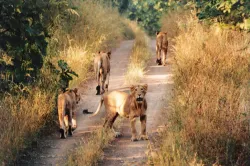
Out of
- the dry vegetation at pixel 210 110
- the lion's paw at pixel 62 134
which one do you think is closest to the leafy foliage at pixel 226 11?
the dry vegetation at pixel 210 110

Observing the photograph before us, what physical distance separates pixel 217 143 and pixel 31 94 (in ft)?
12.8

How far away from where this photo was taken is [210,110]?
21.8 feet

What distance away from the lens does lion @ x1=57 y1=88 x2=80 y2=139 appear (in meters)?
8.11

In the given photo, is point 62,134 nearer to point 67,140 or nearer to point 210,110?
point 67,140

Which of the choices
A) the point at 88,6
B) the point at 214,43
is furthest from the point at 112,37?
the point at 214,43

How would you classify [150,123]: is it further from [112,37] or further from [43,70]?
[112,37]

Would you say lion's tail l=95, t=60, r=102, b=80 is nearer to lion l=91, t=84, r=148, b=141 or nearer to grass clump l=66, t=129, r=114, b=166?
lion l=91, t=84, r=148, b=141

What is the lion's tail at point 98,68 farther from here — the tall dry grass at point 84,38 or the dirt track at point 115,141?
the tall dry grass at point 84,38

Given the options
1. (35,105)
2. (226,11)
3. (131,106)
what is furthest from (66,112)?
(226,11)

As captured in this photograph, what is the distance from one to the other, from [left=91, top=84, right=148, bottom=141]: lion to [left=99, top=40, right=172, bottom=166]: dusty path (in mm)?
257

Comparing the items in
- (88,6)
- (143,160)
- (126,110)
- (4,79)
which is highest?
(88,6)

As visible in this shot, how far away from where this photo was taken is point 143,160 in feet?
22.3

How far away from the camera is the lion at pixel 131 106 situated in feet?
25.4

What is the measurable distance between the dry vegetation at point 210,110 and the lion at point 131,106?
47 centimetres
